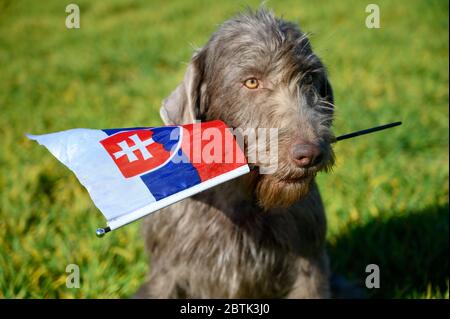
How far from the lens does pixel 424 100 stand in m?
7.25

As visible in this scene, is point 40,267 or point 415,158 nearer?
point 40,267

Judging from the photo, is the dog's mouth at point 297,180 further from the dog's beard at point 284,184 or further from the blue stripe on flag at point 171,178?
the blue stripe on flag at point 171,178

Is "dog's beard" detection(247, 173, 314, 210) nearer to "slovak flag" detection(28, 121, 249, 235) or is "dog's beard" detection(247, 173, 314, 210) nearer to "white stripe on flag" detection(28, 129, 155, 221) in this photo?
"slovak flag" detection(28, 121, 249, 235)

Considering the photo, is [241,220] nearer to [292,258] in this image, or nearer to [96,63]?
[292,258]

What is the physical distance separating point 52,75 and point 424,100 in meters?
5.62

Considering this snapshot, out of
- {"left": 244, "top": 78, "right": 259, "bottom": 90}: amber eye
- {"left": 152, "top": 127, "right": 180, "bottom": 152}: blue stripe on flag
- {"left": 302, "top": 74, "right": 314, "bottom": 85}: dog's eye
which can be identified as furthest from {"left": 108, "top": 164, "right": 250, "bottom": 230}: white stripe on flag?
{"left": 302, "top": 74, "right": 314, "bottom": 85}: dog's eye

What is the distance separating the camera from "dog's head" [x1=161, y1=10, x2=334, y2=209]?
2588 mm

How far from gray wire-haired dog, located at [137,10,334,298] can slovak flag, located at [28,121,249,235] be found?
0.33 metres

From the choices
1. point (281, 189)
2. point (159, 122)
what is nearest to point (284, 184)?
point (281, 189)

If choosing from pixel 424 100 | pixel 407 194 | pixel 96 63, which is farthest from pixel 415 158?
pixel 96 63

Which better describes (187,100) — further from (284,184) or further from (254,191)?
(284,184)

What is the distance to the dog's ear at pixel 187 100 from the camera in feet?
9.91

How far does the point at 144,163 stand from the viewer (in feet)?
7.82

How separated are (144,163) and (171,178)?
0.14 metres
